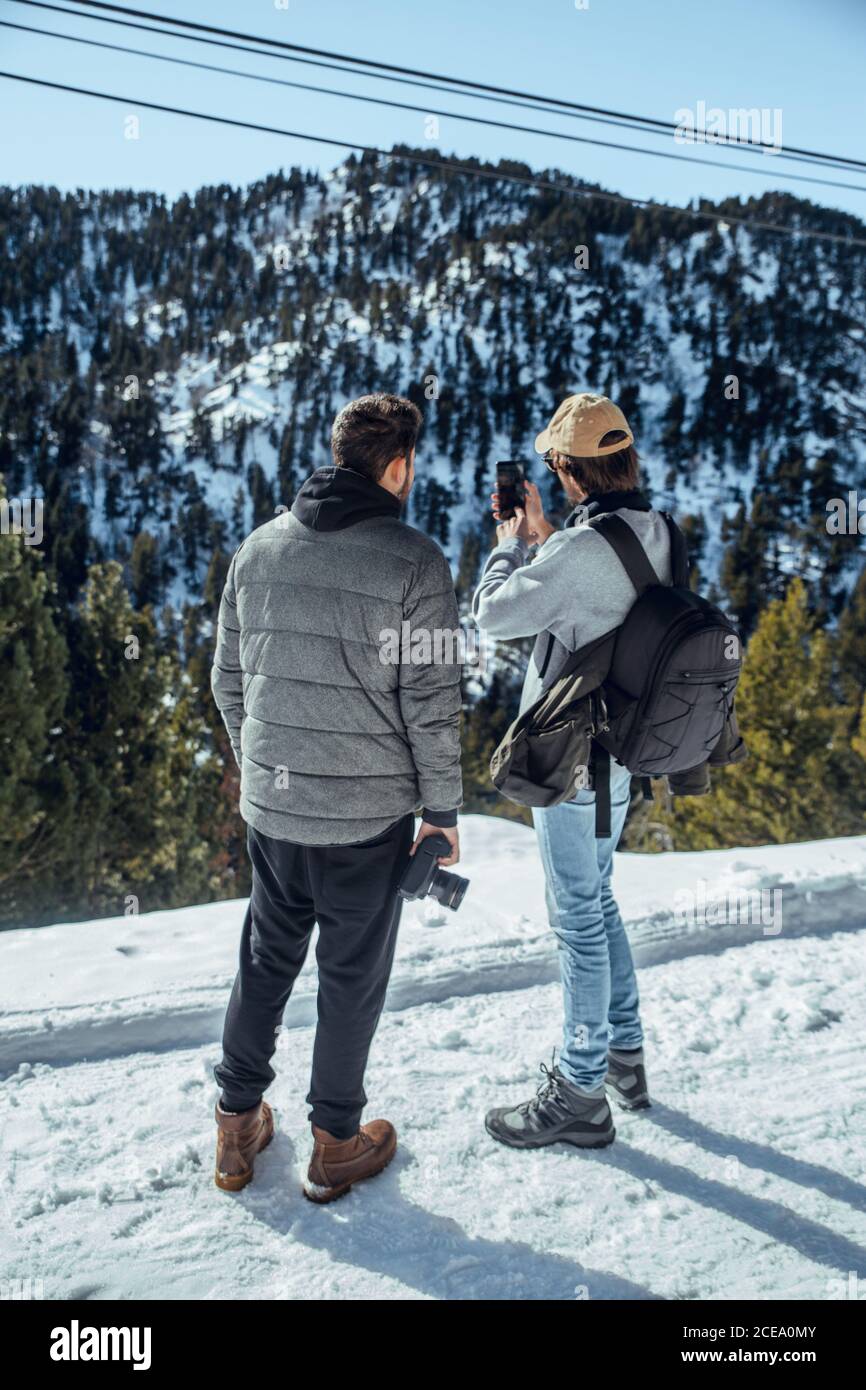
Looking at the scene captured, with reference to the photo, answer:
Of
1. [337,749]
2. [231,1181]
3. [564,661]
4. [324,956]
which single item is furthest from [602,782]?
[231,1181]

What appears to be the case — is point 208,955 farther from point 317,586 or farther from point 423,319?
point 423,319

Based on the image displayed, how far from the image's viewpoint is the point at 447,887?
87.3 inches

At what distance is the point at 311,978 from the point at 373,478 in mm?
2071

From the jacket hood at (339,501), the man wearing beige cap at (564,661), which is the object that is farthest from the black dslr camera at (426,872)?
the jacket hood at (339,501)

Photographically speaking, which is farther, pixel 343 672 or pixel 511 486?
pixel 511 486

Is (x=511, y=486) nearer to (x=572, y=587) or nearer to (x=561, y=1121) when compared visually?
(x=572, y=587)

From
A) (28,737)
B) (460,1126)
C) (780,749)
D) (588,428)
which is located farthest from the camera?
(780,749)

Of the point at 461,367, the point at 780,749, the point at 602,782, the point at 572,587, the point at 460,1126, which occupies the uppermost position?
the point at 461,367

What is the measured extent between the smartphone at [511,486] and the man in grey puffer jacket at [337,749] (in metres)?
0.37

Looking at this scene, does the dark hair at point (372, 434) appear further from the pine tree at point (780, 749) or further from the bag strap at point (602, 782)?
the pine tree at point (780, 749)

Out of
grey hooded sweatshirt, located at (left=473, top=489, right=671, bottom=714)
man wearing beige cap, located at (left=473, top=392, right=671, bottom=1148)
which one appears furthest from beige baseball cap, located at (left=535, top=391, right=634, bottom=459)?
grey hooded sweatshirt, located at (left=473, top=489, right=671, bottom=714)

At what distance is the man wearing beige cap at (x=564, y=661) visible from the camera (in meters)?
2.17

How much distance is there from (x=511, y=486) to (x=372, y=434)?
0.53m

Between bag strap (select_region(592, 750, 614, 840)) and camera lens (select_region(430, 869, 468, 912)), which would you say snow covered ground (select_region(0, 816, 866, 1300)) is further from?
bag strap (select_region(592, 750, 614, 840))
